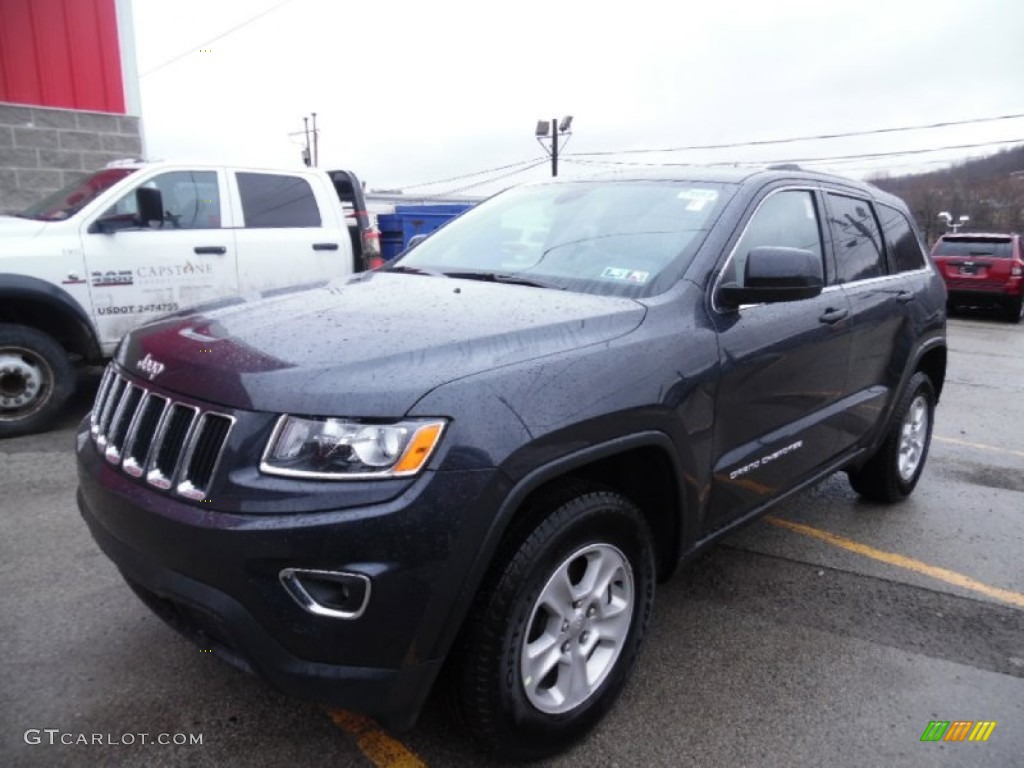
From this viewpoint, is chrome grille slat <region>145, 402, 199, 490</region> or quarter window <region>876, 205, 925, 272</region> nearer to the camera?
chrome grille slat <region>145, 402, 199, 490</region>

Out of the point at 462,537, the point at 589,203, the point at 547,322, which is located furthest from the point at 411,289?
the point at 462,537

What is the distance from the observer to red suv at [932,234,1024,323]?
49.1 feet

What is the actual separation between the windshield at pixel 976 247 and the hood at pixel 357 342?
1583cm

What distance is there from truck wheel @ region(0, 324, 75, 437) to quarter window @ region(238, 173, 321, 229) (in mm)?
1796

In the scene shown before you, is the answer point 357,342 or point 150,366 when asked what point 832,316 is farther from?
point 150,366

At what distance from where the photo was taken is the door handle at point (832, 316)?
3.30 m

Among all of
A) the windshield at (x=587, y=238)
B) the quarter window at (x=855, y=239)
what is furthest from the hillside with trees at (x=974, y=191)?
the windshield at (x=587, y=238)

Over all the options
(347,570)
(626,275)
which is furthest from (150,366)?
(626,275)

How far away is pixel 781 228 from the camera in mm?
3262

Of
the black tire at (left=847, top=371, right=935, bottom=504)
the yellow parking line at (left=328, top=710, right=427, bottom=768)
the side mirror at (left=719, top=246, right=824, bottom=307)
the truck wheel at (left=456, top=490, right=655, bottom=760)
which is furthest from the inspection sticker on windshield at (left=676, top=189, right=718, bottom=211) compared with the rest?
the yellow parking line at (left=328, top=710, right=427, bottom=768)

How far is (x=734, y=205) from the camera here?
2.96m

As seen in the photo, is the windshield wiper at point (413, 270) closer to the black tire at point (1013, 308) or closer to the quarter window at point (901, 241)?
the quarter window at point (901, 241)

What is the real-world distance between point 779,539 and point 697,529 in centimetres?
158

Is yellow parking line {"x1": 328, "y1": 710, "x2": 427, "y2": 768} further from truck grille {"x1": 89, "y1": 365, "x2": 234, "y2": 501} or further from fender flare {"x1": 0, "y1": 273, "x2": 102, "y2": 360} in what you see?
fender flare {"x1": 0, "y1": 273, "x2": 102, "y2": 360}
